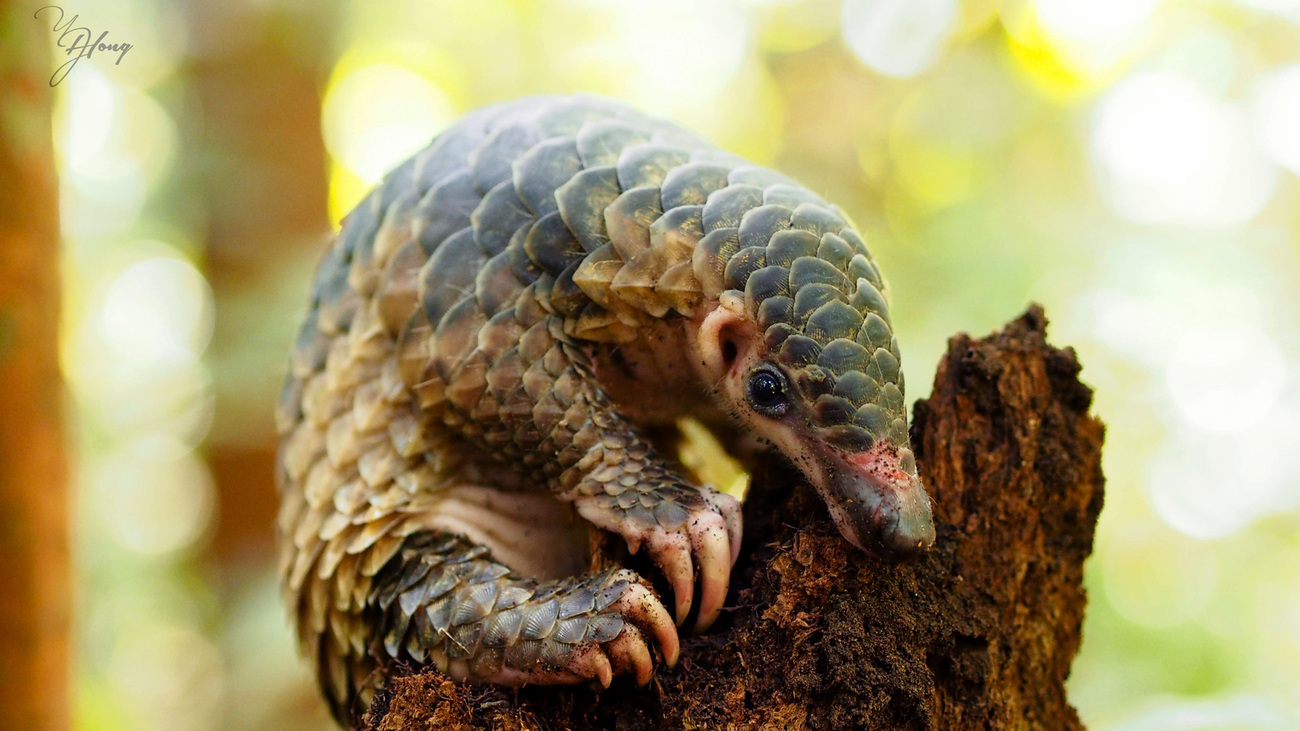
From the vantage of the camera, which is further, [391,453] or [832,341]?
[391,453]

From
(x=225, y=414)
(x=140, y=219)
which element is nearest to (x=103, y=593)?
(x=140, y=219)

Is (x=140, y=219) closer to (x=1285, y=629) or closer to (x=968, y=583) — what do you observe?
(x=968, y=583)

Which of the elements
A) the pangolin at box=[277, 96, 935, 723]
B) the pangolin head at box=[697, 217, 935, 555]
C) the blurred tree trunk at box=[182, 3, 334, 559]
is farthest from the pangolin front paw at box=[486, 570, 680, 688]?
the blurred tree trunk at box=[182, 3, 334, 559]

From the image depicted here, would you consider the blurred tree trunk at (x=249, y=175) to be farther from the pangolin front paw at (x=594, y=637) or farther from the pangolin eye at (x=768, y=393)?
the pangolin eye at (x=768, y=393)

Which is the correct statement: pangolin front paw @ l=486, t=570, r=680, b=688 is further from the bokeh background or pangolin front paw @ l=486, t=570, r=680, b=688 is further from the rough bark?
the bokeh background

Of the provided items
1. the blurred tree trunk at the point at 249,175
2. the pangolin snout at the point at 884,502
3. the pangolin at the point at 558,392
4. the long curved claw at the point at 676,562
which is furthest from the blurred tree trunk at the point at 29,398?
the pangolin snout at the point at 884,502
